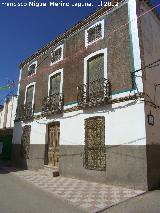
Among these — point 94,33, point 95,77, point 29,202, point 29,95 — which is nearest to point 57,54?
point 94,33

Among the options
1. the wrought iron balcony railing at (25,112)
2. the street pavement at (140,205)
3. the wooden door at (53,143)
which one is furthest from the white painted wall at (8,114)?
the street pavement at (140,205)

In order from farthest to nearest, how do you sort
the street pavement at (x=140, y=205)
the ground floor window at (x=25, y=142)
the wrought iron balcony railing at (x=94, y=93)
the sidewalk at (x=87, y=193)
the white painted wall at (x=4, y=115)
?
the white painted wall at (x=4, y=115) < the ground floor window at (x=25, y=142) < the wrought iron balcony railing at (x=94, y=93) < the sidewalk at (x=87, y=193) < the street pavement at (x=140, y=205)

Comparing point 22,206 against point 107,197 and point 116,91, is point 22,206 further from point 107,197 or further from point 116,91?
point 116,91

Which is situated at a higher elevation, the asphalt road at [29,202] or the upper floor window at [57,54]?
the upper floor window at [57,54]

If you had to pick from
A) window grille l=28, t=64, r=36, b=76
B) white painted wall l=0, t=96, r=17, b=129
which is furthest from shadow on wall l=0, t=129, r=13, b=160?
window grille l=28, t=64, r=36, b=76

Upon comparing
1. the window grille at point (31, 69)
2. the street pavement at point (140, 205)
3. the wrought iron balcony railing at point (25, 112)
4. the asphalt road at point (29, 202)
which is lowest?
the asphalt road at point (29, 202)

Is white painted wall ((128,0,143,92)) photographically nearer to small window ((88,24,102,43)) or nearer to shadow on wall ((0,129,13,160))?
small window ((88,24,102,43))

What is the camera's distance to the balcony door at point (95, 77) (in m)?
11.1

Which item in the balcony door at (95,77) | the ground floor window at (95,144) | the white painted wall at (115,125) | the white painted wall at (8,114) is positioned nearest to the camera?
the white painted wall at (115,125)

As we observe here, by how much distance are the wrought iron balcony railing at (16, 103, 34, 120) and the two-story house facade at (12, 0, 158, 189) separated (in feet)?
0.26

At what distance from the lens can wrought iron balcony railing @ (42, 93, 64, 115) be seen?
42.9 feet

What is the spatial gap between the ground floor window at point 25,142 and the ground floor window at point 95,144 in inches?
233

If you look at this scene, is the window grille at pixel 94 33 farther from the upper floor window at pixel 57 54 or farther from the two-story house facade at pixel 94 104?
the upper floor window at pixel 57 54

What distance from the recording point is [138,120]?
29.5ft
